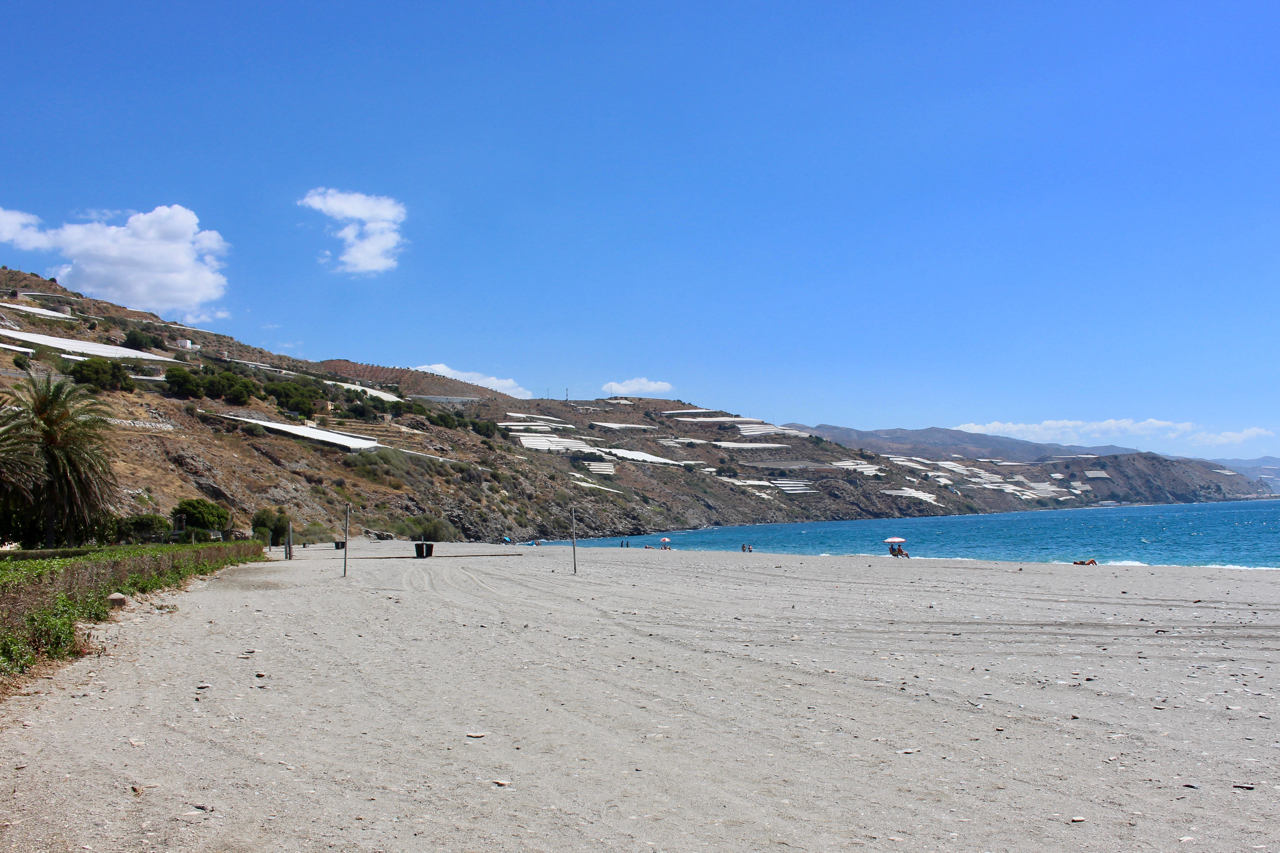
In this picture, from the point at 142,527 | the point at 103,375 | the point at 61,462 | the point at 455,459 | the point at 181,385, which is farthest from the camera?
the point at 455,459

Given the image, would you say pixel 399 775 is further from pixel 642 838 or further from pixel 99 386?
pixel 99 386

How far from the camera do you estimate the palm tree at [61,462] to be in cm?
2434

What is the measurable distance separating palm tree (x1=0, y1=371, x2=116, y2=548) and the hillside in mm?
12189

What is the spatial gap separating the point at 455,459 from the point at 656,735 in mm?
80247

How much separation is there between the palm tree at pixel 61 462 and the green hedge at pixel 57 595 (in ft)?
32.9

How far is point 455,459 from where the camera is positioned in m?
84.1

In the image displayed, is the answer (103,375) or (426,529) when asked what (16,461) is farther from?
(103,375)

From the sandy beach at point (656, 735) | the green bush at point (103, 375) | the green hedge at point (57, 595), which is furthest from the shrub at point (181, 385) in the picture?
the sandy beach at point (656, 735)

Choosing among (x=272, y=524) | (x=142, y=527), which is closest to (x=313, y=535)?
(x=272, y=524)

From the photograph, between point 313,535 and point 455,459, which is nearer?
point 313,535

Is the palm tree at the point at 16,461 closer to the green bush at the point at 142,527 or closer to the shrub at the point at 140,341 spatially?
the green bush at the point at 142,527

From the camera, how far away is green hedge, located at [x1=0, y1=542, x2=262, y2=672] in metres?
8.05

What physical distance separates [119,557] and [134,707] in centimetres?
942

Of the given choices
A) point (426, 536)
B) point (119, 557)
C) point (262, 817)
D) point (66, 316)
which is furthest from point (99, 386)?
point (262, 817)
